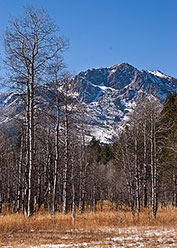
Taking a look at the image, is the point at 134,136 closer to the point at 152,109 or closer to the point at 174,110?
the point at 152,109

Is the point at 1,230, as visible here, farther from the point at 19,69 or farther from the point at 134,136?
the point at 134,136

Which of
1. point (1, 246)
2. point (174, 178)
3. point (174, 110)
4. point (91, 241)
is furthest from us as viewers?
point (174, 110)

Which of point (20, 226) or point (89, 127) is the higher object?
point (89, 127)

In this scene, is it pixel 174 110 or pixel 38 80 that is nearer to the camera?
pixel 38 80

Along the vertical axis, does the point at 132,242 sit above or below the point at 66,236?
above

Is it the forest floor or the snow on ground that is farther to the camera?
the forest floor

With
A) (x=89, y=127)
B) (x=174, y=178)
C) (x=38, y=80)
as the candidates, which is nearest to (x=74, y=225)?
(x=38, y=80)

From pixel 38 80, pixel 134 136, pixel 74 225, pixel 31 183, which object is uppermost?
pixel 38 80

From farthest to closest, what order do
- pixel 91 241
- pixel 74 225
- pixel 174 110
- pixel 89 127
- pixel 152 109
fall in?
1. pixel 174 110
2. pixel 89 127
3. pixel 152 109
4. pixel 74 225
5. pixel 91 241

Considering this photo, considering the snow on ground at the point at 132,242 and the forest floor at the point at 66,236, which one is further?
the forest floor at the point at 66,236

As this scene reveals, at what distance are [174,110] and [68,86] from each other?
1640cm

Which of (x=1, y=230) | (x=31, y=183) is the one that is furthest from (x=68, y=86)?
(x=1, y=230)

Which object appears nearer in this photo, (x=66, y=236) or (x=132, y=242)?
(x=132, y=242)

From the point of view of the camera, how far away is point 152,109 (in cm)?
1567
